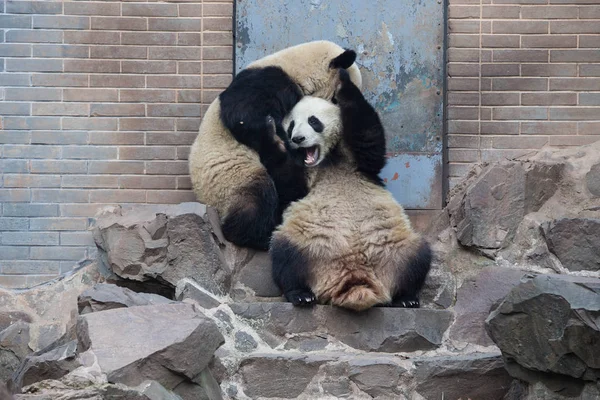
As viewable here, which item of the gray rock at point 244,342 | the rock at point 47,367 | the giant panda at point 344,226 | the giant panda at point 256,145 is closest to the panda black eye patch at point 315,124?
the giant panda at point 344,226

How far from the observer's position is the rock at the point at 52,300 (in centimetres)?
711

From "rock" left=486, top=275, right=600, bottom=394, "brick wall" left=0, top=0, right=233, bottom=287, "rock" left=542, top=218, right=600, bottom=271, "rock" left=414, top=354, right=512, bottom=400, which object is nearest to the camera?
"rock" left=486, top=275, right=600, bottom=394

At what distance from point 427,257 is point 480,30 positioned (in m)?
2.50

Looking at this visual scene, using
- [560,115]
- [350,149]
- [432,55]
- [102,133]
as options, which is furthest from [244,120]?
[560,115]

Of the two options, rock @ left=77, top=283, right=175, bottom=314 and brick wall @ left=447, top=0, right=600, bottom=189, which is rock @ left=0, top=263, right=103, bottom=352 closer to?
rock @ left=77, top=283, right=175, bottom=314

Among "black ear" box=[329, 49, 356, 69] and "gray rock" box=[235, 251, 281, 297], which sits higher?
"black ear" box=[329, 49, 356, 69]

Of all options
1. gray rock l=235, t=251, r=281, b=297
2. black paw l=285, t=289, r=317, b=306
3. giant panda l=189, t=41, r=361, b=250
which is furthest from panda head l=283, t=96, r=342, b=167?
black paw l=285, t=289, r=317, b=306

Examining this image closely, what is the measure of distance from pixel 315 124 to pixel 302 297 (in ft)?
4.85

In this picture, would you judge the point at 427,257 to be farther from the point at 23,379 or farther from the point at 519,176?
the point at 23,379

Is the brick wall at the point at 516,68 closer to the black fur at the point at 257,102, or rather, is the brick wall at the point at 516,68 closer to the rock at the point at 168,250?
the black fur at the point at 257,102

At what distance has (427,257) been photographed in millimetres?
6453

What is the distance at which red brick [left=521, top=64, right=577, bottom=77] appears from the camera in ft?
25.9

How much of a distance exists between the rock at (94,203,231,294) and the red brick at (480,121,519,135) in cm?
273

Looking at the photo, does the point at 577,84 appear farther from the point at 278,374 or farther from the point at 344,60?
the point at 278,374
